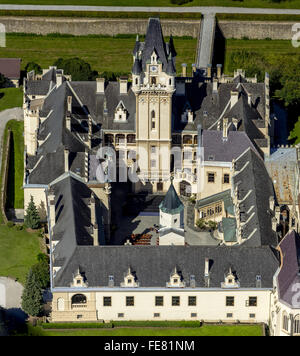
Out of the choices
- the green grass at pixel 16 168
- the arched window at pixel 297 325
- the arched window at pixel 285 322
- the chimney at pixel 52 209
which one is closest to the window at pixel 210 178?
the chimney at pixel 52 209

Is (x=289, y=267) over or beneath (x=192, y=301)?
over

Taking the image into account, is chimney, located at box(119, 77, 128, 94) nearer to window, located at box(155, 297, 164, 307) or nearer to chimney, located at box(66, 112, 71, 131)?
chimney, located at box(66, 112, 71, 131)

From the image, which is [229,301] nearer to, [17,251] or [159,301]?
[159,301]

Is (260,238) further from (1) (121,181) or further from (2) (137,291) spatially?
(1) (121,181)

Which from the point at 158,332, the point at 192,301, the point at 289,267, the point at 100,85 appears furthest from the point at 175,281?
the point at 100,85

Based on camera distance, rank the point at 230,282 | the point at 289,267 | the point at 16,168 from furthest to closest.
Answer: the point at 16,168 → the point at 230,282 → the point at 289,267

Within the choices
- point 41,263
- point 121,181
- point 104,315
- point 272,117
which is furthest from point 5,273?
point 272,117
